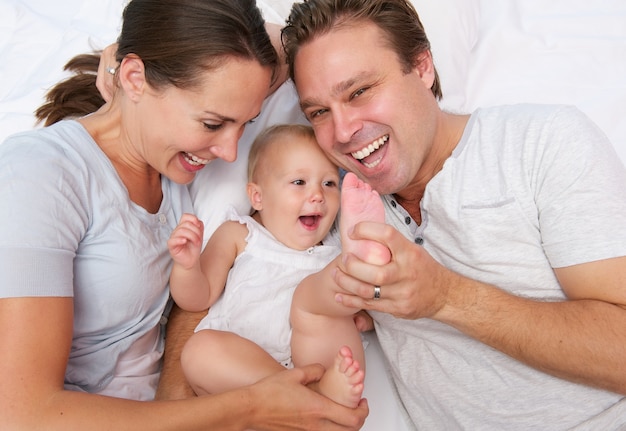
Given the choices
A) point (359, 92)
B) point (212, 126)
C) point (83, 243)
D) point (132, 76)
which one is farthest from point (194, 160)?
point (359, 92)

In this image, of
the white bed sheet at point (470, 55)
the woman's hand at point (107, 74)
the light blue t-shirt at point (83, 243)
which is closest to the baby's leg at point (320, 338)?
the white bed sheet at point (470, 55)

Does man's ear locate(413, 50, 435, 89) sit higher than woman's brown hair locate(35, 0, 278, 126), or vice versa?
woman's brown hair locate(35, 0, 278, 126)

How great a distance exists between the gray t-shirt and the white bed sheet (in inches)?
16.0

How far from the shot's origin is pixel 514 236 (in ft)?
5.44

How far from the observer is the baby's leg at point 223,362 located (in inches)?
65.6

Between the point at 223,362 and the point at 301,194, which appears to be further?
the point at 301,194

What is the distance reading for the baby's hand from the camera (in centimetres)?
168

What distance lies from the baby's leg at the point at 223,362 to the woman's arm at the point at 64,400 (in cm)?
12

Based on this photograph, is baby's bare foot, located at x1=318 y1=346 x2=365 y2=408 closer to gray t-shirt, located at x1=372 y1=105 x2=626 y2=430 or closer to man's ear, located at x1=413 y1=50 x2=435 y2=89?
gray t-shirt, located at x1=372 y1=105 x2=626 y2=430

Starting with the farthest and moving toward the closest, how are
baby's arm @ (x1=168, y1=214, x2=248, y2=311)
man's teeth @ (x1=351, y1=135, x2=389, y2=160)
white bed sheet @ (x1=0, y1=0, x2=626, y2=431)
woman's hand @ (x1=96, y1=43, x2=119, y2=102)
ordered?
white bed sheet @ (x1=0, y1=0, x2=626, y2=431)
woman's hand @ (x1=96, y1=43, x2=119, y2=102)
man's teeth @ (x1=351, y1=135, x2=389, y2=160)
baby's arm @ (x1=168, y1=214, x2=248, y2=311)

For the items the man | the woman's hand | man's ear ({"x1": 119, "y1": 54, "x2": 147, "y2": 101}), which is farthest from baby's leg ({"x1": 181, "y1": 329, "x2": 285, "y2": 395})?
the woman's hand

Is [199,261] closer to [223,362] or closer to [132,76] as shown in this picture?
[223,362]

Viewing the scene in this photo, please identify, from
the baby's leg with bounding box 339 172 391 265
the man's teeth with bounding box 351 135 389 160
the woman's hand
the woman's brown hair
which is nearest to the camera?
the baby's leg with bounding box 339 172 391 265

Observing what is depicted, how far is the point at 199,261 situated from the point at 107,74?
67cm
